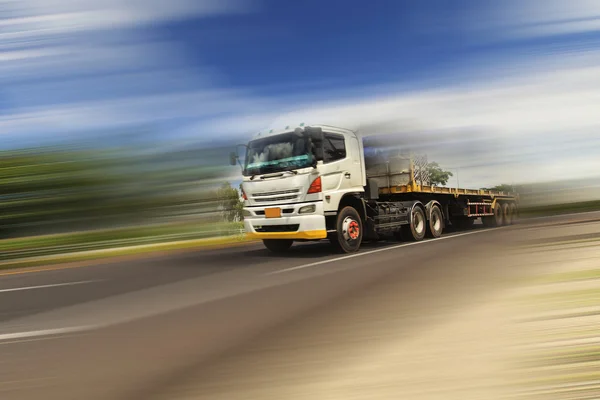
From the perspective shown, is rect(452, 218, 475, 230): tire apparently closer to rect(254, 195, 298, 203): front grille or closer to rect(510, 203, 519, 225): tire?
rect(510, 203, 519, 225): tire

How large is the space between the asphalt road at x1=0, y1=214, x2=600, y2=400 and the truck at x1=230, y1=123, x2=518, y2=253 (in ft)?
4.71

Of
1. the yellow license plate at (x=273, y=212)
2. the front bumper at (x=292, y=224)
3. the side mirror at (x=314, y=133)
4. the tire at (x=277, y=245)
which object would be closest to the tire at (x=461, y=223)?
the tire at (x=277, y=245)

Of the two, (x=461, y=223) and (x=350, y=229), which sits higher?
(x=350, y=229)

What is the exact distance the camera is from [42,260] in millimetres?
14164

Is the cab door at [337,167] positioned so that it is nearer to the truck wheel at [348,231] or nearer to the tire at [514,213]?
the truck wheel at [348,231]

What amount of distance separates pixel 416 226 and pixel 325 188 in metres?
4.09

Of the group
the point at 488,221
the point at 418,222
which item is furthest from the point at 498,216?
the point at 418,222

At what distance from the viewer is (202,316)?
457cm

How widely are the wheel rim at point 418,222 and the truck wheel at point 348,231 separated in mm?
2707

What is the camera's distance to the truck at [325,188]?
30.6ft

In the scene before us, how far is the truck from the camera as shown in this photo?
368 inches

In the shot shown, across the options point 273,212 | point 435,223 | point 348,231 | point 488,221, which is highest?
point 273,212

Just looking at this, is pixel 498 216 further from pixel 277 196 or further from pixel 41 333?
pixel 41 333

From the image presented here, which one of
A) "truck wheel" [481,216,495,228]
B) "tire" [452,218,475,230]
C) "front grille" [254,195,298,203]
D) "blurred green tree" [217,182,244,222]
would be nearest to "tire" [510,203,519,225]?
"truck wheel" [481,216,495,228]
